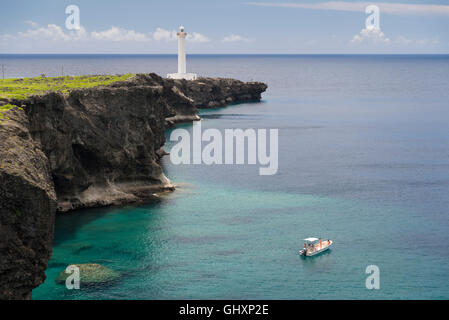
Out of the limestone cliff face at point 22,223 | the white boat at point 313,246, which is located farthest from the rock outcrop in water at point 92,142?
the white boat at point 313,246

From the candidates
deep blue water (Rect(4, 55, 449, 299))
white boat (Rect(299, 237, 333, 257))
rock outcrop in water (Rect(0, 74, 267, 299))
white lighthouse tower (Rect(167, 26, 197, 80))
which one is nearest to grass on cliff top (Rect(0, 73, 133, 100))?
rock outcrop in water (Rect(0, 74, 267, 299))

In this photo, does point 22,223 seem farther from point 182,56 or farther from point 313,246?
point 182,56

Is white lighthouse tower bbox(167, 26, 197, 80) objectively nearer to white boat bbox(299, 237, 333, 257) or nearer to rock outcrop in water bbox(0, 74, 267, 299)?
rock outcrop in water bbox(0, 74, 267, 299)

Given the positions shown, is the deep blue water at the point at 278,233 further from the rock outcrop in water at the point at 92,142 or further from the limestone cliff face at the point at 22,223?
the limestone cliff face at the point at 22,223

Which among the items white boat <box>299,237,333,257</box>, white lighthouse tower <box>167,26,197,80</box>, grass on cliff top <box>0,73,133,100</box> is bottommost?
white boat <box>299,237,333,257</box>
